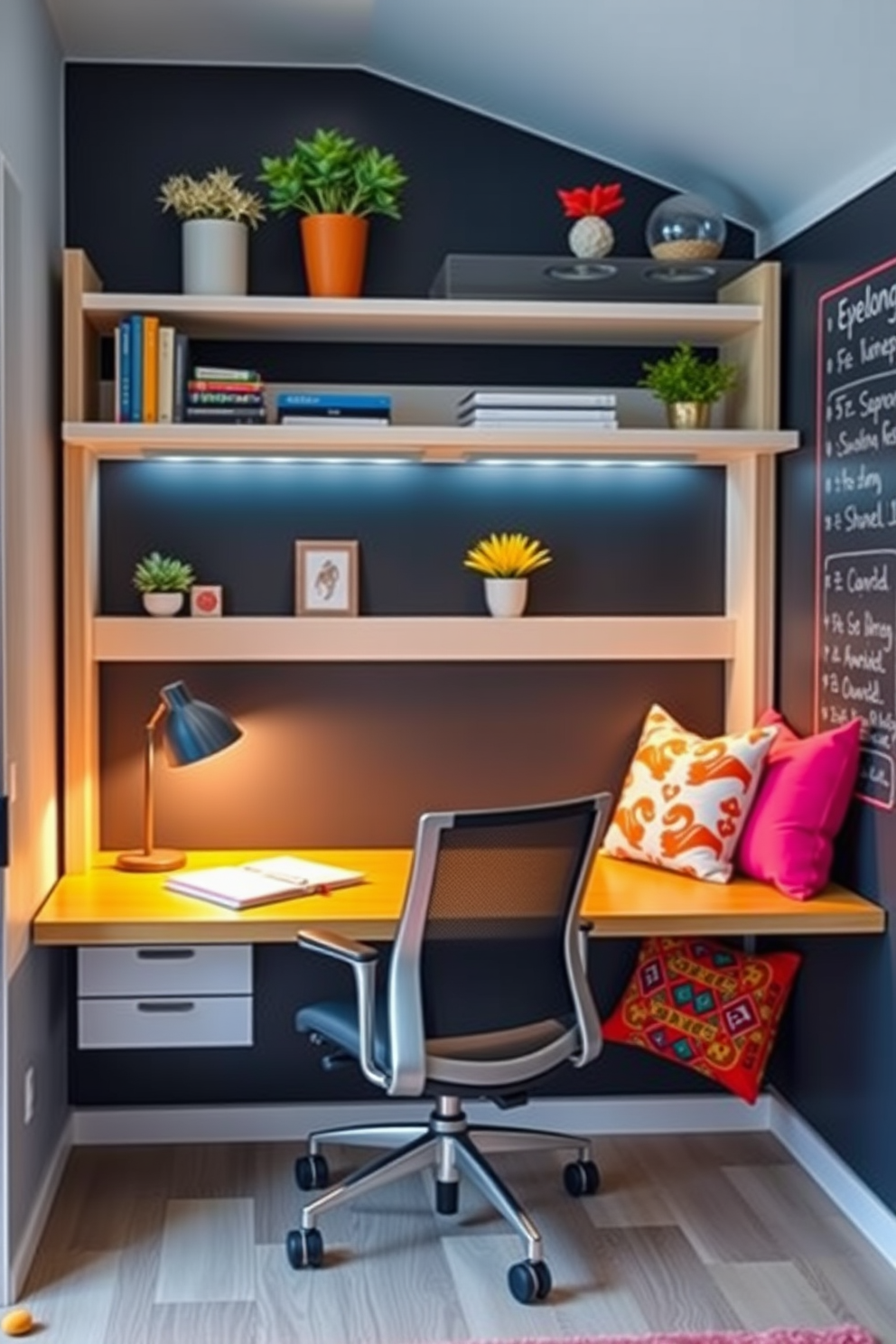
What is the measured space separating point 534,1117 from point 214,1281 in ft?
3.61

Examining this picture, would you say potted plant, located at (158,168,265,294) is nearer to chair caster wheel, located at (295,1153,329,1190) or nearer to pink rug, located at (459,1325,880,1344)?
chair caster wheel, located at (295,1153,329,1190)

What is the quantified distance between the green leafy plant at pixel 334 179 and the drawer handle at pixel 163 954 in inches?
71.1

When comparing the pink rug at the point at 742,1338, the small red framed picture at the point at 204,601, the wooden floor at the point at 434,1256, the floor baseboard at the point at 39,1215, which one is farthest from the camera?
the small red framed picture at the point at 204,601

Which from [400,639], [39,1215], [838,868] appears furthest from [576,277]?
[39,1215]

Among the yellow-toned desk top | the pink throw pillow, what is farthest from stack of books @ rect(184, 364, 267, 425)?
the pink throw pillow

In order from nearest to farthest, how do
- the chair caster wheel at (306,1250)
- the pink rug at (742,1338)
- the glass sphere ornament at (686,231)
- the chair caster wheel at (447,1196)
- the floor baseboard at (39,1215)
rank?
1. the pink rug at (742,1338)
2. the floor baseboard at (39,1215)
3. the chair caster wheel at (306,1250)
4. the chair caster wheel at (447,1196)
5. the glass sphere ornament at (686,231)

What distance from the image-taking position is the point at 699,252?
12.3 feet

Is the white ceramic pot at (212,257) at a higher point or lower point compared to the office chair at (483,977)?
higher

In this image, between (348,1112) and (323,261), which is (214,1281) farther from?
(323,261)

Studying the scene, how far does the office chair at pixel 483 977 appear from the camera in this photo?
3.00m

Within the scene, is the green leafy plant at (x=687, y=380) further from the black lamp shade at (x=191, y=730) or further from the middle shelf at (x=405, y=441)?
the black lamp shade at (x=191, y=730)

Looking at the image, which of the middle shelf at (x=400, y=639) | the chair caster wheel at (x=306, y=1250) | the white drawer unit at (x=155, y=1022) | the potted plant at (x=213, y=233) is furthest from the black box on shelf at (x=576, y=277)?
the chair caster wheel at (x=306, y=1250)

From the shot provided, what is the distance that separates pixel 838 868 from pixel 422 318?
161 centimetres

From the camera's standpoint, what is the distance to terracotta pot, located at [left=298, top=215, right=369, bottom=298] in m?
3.66
